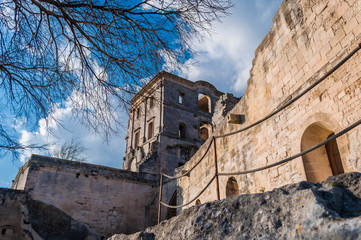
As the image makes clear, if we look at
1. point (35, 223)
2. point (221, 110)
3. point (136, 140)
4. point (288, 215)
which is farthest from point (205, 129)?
point (288, 215)

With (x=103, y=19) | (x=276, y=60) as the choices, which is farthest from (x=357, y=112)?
(x=103, y=19)

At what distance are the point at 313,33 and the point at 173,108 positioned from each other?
1838 centimetres

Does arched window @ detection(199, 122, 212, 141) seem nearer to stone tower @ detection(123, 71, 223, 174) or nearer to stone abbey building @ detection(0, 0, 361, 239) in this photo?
stone tower @ detection(123, 71, 223, 174)

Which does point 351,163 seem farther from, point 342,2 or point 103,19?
point 103,19

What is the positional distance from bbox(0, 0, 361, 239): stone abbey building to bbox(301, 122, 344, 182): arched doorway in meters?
0.02

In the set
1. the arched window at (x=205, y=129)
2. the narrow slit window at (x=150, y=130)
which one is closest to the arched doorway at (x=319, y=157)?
the narrow slit window at (x=150, y=130)

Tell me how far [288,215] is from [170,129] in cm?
2064

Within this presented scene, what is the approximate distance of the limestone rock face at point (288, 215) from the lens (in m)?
1.32

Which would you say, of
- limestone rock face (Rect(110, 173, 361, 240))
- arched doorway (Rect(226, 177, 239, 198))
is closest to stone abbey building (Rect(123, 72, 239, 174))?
arched doorway (Rect(226, 177, 239, 198))

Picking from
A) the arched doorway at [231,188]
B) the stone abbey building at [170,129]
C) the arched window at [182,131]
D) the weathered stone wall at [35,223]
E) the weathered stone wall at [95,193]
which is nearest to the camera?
the arched doorway at [231,188]

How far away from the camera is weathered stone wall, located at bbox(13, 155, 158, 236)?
1484cm

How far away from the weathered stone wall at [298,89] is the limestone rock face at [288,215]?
285 centimetres

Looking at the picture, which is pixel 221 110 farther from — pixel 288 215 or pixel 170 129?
pixel 288 215

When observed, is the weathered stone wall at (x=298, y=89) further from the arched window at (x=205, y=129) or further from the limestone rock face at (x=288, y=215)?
the arched window at (x=205, y=129)
